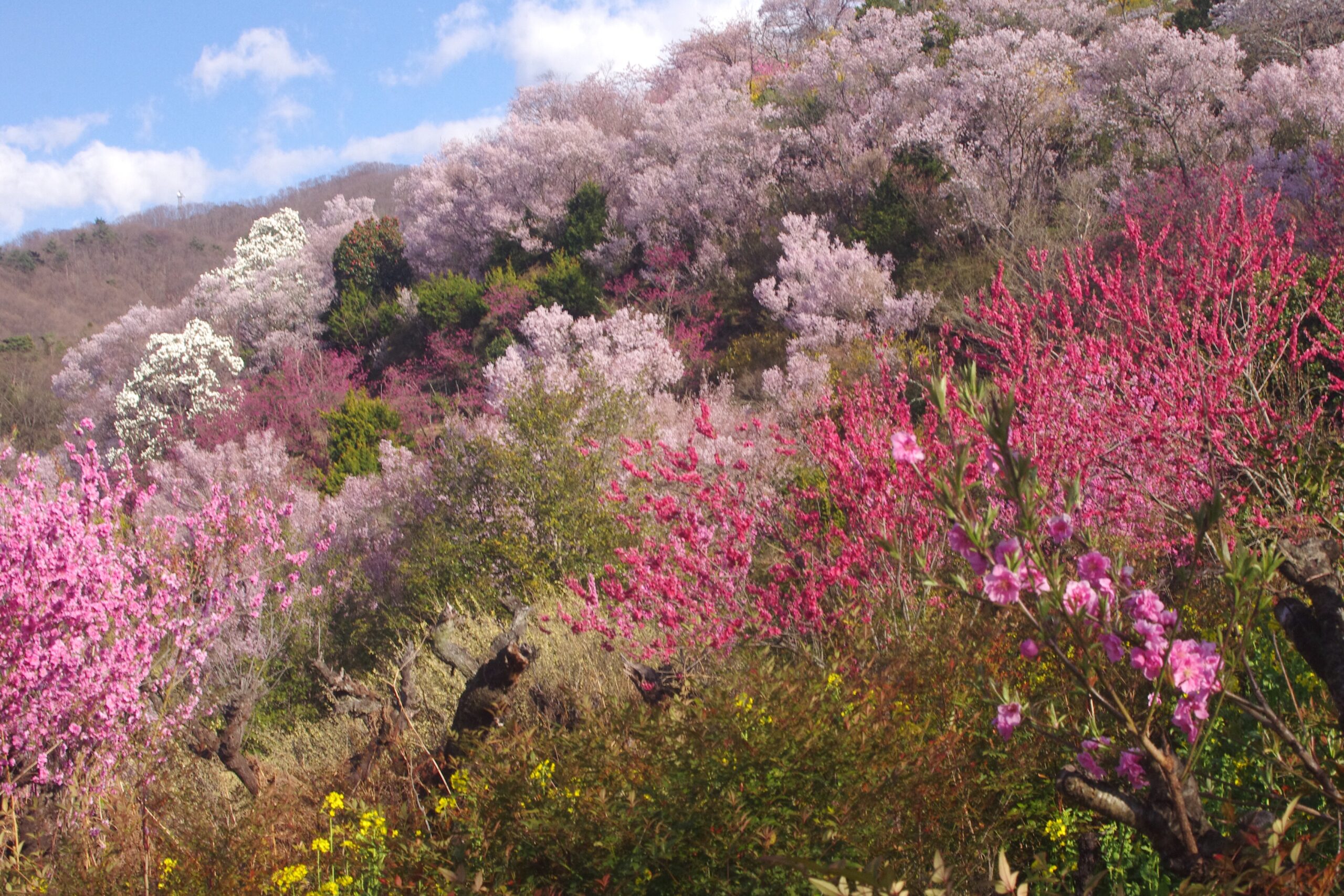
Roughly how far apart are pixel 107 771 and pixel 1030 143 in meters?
15.4

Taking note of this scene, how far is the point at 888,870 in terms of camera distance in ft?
4.72

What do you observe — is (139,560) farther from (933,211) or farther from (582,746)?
(933,211)

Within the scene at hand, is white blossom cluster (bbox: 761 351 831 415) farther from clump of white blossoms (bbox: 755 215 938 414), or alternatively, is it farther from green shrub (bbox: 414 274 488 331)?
green shrub (bbox: 414 274 488 331)

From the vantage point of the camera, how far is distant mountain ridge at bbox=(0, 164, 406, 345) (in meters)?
45.2

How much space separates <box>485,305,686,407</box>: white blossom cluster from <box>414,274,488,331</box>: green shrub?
4164 mm

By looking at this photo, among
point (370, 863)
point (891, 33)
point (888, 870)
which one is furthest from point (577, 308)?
point (888, 870)

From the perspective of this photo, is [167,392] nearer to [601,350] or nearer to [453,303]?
[453,303]

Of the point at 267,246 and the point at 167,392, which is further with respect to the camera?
the point at 267,246

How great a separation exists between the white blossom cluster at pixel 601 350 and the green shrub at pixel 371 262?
37.9ft

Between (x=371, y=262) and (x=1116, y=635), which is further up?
(x=371, y=262)

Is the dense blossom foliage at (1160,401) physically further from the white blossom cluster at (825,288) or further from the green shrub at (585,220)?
the green shrub at (585,220)

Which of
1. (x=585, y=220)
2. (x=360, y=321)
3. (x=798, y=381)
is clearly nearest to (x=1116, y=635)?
(x=798, y=381)

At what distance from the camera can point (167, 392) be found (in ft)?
76.5

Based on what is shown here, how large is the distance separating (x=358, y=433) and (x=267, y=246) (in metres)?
19.5
